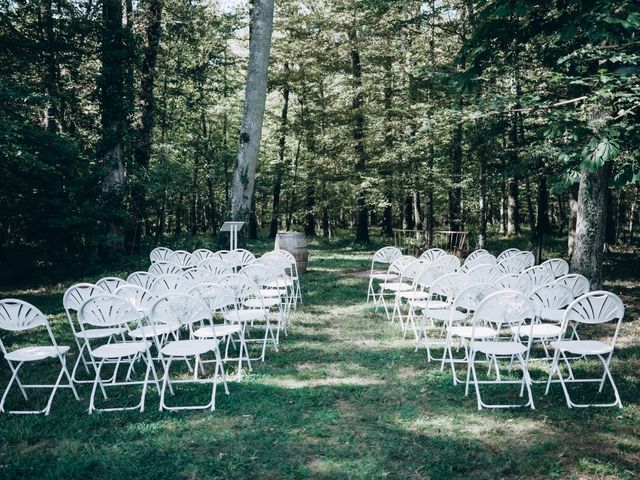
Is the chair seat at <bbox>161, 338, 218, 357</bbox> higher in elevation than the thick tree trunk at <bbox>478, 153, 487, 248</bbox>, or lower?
lower

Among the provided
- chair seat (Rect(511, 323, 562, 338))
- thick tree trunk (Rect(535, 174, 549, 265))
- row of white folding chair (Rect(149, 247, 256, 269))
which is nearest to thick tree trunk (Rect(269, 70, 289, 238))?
thick tree trunk (Rect(535, 174, 549, 265))

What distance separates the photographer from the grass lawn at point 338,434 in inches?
125

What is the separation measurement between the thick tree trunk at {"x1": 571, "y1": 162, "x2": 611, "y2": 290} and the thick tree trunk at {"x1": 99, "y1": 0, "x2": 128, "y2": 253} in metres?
11.2

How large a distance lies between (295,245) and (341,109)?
35.3 ft

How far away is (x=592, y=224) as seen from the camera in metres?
7.49

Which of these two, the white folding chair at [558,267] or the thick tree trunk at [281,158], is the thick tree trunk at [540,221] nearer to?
the white folding chair at [558,267]

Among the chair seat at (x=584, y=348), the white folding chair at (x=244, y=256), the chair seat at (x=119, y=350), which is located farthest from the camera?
the white folding chair at (x=244, y=256)

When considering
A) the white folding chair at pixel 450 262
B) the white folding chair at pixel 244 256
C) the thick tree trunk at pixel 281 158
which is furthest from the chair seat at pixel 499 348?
the thick tree trunk at pixel 281 158

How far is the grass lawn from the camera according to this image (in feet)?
10.4

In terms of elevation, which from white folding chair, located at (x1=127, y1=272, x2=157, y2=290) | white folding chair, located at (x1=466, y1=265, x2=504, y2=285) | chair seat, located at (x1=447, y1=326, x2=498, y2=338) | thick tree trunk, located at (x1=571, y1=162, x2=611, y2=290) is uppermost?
thick tree trunk, located at (x1=571, y1=162, x2=611, y2=290)

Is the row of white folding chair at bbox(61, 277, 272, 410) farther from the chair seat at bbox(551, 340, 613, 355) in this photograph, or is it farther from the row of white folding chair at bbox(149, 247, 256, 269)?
the chair seat at bbox(551, 340, 613, 355)

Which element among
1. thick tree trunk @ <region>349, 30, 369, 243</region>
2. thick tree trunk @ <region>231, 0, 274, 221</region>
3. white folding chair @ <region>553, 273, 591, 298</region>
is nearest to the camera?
white folding chair @ <region>553, 273, 591, 298</region>

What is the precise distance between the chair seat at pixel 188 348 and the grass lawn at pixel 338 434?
559 mm

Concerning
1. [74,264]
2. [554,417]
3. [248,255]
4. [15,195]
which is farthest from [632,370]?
[15,195]
